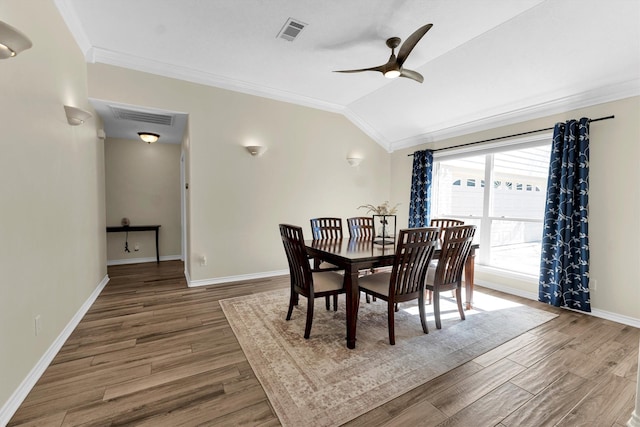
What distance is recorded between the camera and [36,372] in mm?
1889

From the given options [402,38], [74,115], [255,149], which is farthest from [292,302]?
[402,38]

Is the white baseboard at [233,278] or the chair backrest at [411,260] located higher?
the chair backrest at [411,260]

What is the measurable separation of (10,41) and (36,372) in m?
2.05

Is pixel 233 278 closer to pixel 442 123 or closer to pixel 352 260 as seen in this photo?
pixel 352 260

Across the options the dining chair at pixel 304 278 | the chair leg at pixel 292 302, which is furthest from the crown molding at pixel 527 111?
the chair leg at pixel 292 302

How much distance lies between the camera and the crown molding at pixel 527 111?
2.97m

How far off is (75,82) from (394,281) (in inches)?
148

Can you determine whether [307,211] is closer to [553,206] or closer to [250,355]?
[250,355]

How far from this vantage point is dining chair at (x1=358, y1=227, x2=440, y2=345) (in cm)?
234

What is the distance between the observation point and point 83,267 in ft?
9.93

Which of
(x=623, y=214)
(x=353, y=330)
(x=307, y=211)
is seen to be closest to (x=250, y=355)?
(x=353, y=330)

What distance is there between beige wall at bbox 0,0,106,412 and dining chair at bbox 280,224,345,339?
179 centimetres

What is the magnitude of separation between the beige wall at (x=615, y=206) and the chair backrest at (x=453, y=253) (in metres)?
1.68

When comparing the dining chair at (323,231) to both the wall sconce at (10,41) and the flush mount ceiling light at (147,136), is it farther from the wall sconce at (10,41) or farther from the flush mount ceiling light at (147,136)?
the flush mount ceiling light at (147,136)
